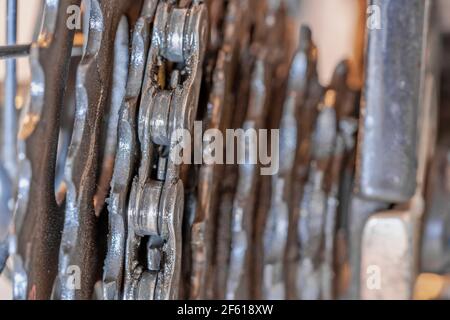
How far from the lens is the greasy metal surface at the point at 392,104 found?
1.72 ft

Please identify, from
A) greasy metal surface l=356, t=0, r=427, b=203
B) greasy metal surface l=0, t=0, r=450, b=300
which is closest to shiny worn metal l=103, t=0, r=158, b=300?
greasy metal surface l=0, t=0, r=450, b=300

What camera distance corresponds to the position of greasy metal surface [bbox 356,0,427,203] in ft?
1.72

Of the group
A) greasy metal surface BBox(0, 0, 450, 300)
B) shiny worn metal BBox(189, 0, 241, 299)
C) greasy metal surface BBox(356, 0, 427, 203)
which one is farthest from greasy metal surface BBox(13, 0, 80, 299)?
greasy metal surface BBox(356, 0, 427, 203)

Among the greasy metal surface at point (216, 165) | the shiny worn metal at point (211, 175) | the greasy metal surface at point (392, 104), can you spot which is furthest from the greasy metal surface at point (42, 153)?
the greasy metal surface at point (392, 104)

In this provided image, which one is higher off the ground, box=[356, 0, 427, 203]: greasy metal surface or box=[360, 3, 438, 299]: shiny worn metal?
box=[356, 0, 427, 203]: greasy metal surface

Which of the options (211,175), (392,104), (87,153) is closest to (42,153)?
(87,153)

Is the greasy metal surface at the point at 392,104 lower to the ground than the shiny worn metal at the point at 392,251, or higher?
higher

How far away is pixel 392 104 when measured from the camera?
0.53 metres

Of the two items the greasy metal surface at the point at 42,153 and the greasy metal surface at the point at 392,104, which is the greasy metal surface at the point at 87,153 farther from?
the greasy metal surface at the point at 392,104

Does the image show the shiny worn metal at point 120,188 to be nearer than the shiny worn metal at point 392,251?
Yes

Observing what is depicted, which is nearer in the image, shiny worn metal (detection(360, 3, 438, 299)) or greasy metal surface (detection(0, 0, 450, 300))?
greasy metal surface (detection(0, 0, 450, 300))

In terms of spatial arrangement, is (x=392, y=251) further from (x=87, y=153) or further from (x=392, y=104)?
(x=87, y=153)

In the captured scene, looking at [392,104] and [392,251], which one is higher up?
[392,104]

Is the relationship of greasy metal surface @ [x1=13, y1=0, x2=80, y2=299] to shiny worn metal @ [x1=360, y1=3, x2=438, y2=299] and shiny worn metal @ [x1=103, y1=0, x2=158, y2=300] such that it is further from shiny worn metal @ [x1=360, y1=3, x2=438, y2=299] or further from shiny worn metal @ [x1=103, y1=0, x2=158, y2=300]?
shiny worn metal @ [x1=360, y1=3, x2=438, y2=299]
